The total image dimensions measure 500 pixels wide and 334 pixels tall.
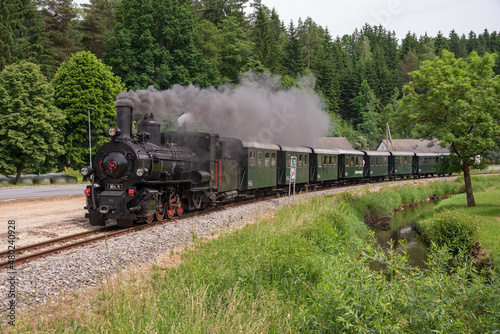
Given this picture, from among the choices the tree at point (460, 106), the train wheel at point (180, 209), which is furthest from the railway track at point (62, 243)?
the tree at point (460, 106)

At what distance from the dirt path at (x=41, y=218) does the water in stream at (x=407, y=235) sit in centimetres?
965

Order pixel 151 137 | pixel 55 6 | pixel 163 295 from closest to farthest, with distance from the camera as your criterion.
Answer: pixel 163 295 < pixel 151 137 < pixel 55 6

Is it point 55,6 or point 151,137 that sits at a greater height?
point 55,6

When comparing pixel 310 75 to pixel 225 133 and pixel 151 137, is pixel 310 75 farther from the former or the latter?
pixel 151 137

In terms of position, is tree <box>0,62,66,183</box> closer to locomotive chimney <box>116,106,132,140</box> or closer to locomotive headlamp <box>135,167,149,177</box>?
locomotive chimney <box>116,106,132,140</box>

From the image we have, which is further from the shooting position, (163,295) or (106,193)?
(106,193)

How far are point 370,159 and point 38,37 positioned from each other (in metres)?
39.3

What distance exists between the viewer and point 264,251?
845 centimetres

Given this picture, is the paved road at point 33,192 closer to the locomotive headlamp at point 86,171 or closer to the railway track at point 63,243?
the locomotive headlamp at point 86,171

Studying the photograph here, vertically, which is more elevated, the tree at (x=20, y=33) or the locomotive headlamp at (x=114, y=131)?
the tree at (x=20, y=33)

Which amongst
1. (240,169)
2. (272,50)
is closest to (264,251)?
(240,169)

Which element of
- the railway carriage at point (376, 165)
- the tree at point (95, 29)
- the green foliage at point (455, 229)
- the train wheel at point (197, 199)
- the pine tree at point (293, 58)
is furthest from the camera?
the pine tree at point (293, 58)

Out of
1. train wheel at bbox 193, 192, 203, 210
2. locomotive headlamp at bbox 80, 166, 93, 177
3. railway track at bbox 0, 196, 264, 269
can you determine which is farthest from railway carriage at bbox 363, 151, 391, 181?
locomotive headlamp at bbox 80, 166, 93, 177

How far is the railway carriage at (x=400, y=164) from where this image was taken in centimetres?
3925
